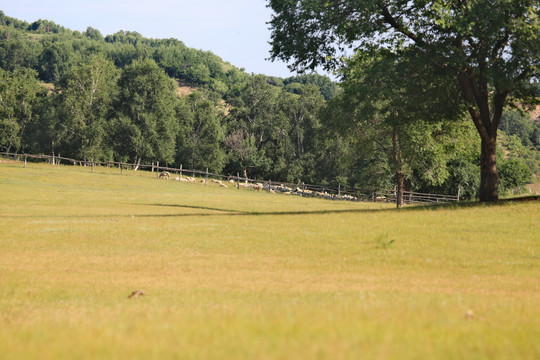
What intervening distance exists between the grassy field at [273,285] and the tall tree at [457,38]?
18.7 ft

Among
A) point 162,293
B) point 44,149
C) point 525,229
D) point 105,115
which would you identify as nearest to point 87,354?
point 162,293

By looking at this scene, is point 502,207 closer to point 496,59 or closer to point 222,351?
point 496,59

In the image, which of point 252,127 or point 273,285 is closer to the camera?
point 273,285

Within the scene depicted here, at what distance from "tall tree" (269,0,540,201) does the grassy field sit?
5.71 m

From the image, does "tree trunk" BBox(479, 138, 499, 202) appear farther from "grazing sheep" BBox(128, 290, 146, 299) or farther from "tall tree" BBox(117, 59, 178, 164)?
"tall tree" BBox(117, 59, 178, 164)

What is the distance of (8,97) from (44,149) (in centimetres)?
1060

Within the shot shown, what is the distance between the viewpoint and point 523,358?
4848 mm

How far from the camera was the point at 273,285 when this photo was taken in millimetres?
11219

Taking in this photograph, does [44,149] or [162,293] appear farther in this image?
[44,149]

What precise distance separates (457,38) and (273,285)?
19.7 metres

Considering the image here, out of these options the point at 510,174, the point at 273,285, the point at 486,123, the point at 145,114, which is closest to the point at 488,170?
the point at 486,123

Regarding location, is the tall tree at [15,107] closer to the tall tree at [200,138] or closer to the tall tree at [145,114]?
the tall tree at [145,114]

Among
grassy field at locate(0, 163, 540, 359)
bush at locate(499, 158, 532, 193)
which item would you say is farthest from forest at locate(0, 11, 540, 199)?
grassy field at locate(0, 163, 540, 359)

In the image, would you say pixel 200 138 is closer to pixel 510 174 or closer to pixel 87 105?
pixel 87 105
